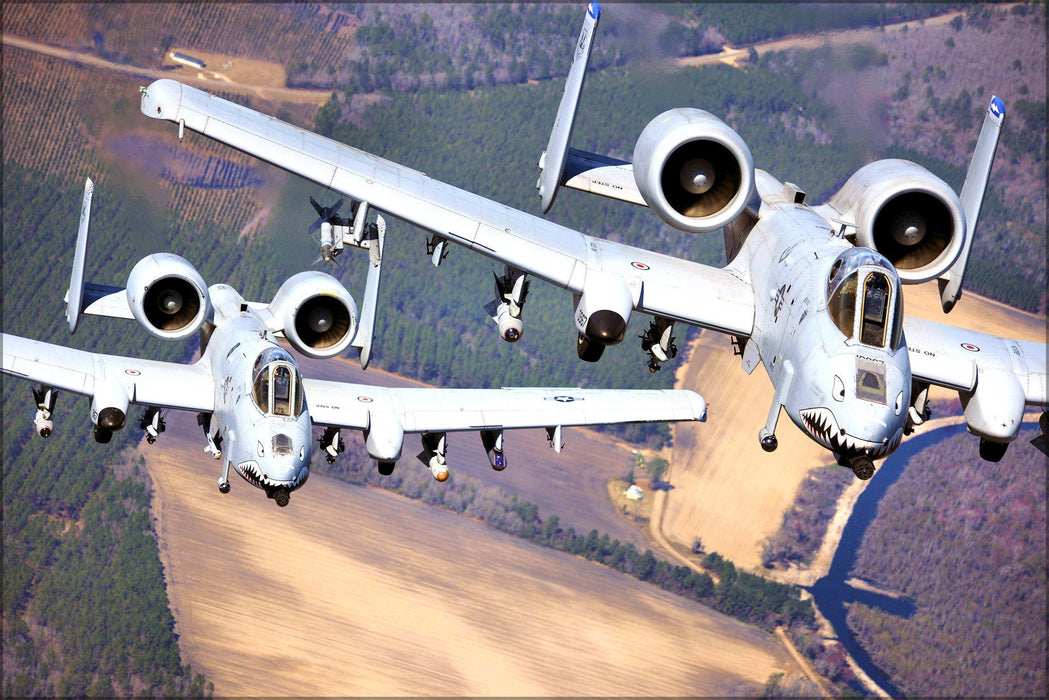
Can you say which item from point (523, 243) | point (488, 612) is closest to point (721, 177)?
point (523, 243)

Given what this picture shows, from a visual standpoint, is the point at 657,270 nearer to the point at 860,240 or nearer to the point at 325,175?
the point at 860,240

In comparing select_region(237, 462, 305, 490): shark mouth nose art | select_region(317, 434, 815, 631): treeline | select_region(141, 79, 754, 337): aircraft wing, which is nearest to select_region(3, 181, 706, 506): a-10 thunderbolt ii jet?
select_region(237, 462, 305, 490): shark mouth nose art

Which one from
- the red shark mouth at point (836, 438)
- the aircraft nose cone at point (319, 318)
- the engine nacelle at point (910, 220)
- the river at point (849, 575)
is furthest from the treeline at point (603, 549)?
the red shark mouth at point (836, 438)

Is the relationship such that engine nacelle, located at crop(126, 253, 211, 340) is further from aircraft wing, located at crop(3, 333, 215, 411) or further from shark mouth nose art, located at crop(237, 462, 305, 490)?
shark mouth nose art, located at crop(237, 462, 305, 490)

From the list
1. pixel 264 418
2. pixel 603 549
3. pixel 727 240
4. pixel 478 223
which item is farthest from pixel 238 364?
pixel 603 549

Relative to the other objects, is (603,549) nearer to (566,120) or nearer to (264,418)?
(264,418)

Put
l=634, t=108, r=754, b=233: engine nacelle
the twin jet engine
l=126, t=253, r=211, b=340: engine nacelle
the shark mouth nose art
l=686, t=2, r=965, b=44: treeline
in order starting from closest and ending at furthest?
l=634, t=108, r=754, b=233: engine nacelle
the shark mouth nose art
l=126, t=253, r=211, b=340: engine nacelle
the twin jet engine
l=686, t=2, r=965, b=44: treeline
